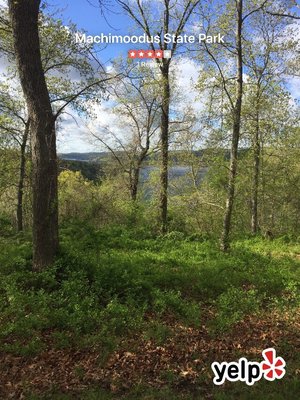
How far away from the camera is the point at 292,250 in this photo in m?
14.3

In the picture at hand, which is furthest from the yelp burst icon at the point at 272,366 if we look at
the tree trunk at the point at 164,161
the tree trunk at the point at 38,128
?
the tree trunk at the point at 164,161

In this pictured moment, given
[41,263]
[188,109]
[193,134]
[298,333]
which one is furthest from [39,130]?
[188,109]

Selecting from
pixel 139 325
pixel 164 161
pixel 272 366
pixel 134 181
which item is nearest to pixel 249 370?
pixel 272 366

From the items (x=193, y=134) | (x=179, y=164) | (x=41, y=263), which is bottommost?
(x=41, y=263)

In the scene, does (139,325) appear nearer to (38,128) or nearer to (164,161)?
(38,128)

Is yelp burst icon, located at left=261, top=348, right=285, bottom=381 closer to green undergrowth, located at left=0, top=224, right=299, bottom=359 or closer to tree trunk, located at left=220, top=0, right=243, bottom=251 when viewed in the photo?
green undergrowth, located at left=0, top=224, right=299, bottom=359

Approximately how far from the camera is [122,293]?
8266mm

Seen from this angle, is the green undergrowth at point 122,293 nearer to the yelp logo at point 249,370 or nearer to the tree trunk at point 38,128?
the tree trunk at point 38,128

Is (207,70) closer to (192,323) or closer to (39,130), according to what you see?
(39,130)

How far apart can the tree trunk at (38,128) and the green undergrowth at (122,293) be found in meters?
0.60

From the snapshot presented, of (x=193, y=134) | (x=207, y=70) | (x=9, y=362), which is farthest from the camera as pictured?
(x=193, y=134)

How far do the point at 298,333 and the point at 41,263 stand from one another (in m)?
5.56

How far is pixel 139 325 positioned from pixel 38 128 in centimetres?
475

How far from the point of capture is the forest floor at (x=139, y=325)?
5.13m
